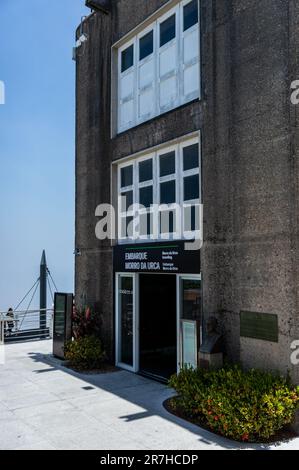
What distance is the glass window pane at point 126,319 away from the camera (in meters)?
11.5

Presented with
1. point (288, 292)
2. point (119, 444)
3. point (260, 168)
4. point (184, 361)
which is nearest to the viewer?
point (119, 444)

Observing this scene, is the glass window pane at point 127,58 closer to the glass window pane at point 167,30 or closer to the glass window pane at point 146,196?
the glass window pane at point 167,30

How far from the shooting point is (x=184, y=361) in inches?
370

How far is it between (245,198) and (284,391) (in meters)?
3.43

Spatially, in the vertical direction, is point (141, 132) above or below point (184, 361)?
above

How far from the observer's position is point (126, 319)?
1166 cm

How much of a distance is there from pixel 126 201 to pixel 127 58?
4.03 metres

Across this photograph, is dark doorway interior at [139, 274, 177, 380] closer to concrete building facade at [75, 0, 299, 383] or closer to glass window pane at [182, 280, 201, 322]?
concrete building facade at [75, 0, 299, 383]

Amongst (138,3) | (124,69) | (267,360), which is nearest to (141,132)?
(124,69)

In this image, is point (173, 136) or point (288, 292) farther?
point (173, 136)

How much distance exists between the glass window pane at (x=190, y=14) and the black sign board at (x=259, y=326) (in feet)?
21.6

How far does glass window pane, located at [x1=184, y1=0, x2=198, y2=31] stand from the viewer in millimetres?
9734

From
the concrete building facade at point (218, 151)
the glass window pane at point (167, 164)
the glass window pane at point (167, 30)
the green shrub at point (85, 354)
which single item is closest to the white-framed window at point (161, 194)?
the glass window pane at point (167, 164)

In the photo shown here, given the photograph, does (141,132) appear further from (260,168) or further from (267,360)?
(267,360)
